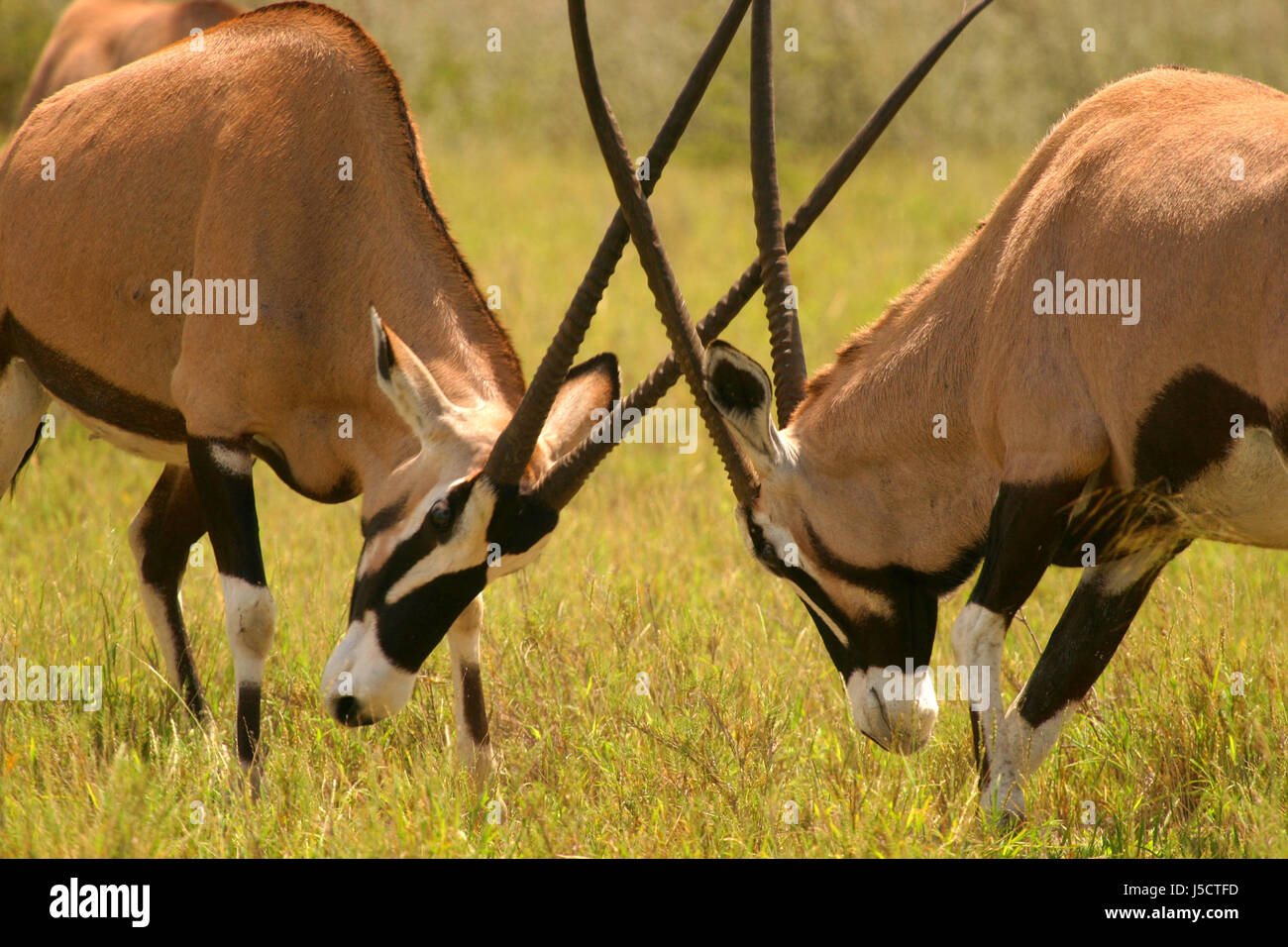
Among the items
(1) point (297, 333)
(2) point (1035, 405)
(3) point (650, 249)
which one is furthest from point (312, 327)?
(2) point (1035, 405)

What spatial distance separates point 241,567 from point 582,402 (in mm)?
1243

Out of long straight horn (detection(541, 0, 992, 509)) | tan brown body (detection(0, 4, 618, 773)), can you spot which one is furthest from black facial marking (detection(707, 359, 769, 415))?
tan brown body (detection(0, 4, 618, 773))

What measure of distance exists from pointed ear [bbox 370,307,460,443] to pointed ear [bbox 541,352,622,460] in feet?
1.04

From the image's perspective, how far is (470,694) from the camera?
5.12 metres

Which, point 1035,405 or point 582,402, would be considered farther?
point 582,402

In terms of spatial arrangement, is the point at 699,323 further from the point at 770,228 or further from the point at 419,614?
the point at 419,614

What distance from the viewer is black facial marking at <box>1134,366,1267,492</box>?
12.6 feet

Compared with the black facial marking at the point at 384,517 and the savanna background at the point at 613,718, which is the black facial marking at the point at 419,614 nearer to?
the black facial marking at the point at 384,517

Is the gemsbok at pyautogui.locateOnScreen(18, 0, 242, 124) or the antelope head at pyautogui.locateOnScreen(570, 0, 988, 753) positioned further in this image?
the gemsbok at pyautogui.locateOnScreen(18, 0, 242, 124)

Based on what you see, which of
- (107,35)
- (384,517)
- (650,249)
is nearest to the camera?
(650,249)

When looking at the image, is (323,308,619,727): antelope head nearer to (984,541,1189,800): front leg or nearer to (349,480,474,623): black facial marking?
(349,480,474,623): black facial marking

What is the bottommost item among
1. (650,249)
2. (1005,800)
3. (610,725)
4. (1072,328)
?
(1005,800)

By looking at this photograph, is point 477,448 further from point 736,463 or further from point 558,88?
point 558,88

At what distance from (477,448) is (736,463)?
0.79m
